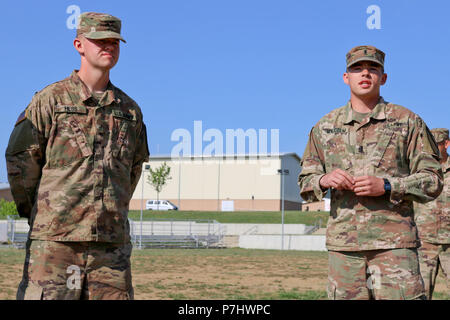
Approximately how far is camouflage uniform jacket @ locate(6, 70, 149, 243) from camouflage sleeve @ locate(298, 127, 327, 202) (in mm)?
1442

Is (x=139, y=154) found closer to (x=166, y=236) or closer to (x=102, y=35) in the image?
(x=102, y=35)

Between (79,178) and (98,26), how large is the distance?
1.12m

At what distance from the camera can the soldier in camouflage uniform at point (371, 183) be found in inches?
181

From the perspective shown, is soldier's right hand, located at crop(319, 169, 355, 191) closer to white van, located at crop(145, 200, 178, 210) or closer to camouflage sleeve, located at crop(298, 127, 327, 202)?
camouflage sleeve, located at crop(298, 127, 327, 202)

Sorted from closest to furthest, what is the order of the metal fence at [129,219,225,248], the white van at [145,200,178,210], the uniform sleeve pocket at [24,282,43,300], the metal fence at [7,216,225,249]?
the uniform sleeve pocket at [24,282,43,300]
the metal fence at [7,216,225,249]
the metal fence at [129,219,225,248]
the white van at [145,200,178,210]

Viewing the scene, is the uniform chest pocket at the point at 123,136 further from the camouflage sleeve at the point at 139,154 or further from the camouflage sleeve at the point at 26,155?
the camouflage sleeve at the point at 26,155

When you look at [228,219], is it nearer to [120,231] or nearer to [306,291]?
[306,291]

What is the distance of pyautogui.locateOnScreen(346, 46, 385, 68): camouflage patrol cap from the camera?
486 cm

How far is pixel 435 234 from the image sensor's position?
8.46 meters

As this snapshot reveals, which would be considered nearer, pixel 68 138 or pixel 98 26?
pixel 68 138

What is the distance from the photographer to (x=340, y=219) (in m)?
4.86

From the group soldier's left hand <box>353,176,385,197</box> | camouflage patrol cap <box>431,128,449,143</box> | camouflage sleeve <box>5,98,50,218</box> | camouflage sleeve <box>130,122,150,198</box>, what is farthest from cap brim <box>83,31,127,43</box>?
camouflage patrol cap <box>431,128,449,143</box>

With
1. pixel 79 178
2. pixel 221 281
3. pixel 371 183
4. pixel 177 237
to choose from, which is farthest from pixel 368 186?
pixel 177 237

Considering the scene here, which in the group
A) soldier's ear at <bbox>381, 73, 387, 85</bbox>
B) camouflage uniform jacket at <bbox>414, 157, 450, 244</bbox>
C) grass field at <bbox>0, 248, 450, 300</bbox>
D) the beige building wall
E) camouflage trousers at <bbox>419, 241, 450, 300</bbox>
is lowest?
grass field at <bbox>0, 248, 450, 300</bbox>
